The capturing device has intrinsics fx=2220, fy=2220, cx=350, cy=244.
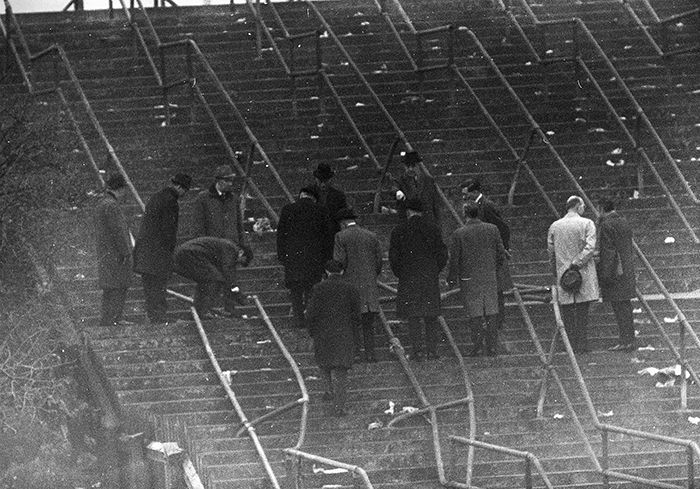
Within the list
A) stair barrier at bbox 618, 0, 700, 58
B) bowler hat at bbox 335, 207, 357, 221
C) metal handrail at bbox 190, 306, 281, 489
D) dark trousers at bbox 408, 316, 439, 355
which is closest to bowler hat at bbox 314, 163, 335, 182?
bowler hat at bbox 335, 207, 357, 221

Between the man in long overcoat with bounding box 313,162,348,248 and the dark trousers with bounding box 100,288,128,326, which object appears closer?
the dark trousers with bounding box 100,288,128,326

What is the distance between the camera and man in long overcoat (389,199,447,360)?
21.0m

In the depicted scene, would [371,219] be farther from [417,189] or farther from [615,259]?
[615,259]

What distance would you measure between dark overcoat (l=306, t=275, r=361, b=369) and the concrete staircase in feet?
1.72

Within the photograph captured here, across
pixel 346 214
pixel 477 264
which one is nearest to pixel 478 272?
pixel 477 264

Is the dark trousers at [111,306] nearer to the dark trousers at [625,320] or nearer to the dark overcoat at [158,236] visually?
the dark overcoat at [158,236]

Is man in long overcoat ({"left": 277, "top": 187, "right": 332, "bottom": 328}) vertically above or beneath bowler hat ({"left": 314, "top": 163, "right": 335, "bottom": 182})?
beneath

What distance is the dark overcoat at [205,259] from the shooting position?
21.4 metres

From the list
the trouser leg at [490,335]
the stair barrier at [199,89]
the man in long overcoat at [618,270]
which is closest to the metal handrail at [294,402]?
the trouser leg at [490,335]

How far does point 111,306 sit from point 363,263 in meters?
2.52

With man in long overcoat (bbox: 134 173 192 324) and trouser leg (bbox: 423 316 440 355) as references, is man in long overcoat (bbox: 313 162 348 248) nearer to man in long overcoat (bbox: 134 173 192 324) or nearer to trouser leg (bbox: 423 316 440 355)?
man in long overcoat (bbox: 134 173 192 324)

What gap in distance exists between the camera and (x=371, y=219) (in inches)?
944

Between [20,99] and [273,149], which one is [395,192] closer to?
[273,149]

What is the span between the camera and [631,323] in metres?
21.5
